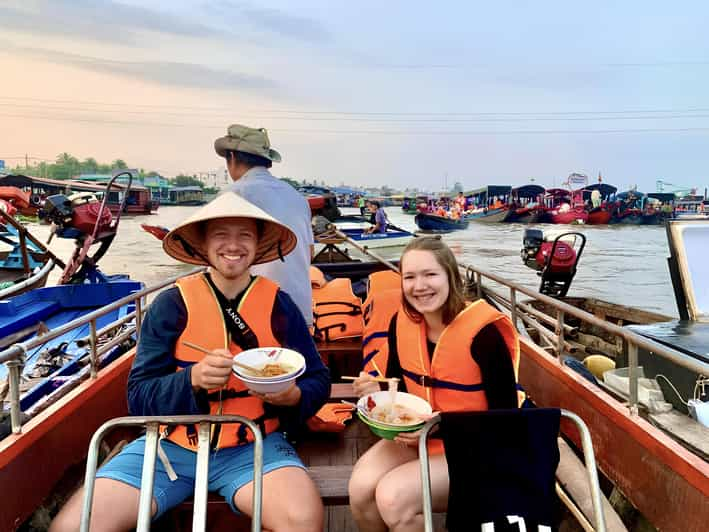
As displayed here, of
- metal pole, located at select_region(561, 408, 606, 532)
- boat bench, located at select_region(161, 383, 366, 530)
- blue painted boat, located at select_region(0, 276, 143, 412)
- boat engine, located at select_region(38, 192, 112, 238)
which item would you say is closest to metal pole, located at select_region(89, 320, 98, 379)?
boat bench, located at select_region(161, 383, 366, 530)

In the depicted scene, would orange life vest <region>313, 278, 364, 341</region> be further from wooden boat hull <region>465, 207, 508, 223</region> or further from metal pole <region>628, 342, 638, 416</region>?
wooden boat hull <region>465, 207, 508, 223</region>

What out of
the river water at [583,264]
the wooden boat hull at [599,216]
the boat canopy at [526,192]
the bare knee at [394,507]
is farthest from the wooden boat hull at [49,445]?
the boat canopy at [526,192]

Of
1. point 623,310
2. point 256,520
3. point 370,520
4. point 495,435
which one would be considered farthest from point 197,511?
point 623,310

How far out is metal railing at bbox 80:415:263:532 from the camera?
1.43m

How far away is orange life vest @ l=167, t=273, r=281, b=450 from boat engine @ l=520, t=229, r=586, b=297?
263 inches

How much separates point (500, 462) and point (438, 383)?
443 mm

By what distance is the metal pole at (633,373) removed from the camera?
204 centimetres

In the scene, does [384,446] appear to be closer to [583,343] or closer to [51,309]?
[51,309]

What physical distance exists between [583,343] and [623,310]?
2.54 feet

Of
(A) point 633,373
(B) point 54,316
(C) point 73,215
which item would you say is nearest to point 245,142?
(A) point 633,373

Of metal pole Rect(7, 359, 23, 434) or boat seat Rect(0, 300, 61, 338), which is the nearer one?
metal pole Rect(7, 359, 23, 434)

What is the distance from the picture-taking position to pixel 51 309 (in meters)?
6.38

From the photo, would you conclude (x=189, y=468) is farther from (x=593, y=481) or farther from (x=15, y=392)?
(x=593, y=481)

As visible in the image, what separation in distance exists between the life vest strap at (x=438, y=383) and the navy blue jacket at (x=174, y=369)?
1.12ft
